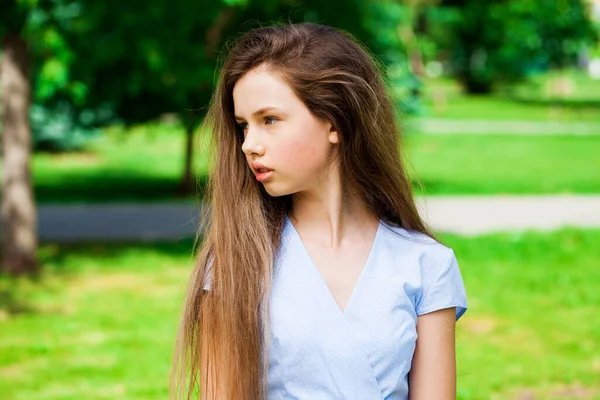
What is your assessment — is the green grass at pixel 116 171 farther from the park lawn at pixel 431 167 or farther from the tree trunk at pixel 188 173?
the tree trunk at pixel 188 173

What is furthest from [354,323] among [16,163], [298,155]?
[16,163]

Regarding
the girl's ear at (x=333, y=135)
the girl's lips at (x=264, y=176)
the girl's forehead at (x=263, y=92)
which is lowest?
the girl's lips at (x=264, y=176)

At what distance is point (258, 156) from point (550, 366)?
14.0 feet

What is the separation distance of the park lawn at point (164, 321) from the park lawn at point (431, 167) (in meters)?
2.81

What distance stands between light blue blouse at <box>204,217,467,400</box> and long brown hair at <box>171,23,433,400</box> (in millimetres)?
39

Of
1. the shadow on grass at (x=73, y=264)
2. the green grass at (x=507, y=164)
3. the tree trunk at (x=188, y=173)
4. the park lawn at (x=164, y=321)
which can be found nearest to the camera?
the park lawn at (x=164, y=321)

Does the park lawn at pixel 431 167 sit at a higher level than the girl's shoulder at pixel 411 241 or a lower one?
higher

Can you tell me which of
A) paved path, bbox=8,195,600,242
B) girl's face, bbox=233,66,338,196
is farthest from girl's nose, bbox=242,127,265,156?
paved path, bbox=8,195,600,242

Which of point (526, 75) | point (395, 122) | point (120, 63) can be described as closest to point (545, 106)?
point (526, 75)

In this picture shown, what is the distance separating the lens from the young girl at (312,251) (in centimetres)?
187

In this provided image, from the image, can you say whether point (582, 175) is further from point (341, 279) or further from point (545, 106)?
point (545, 106)

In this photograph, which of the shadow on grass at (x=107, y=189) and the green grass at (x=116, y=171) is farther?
the green grass at (x=116, y=171)

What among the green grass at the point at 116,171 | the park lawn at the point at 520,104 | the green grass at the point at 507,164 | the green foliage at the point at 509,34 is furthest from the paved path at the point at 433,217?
the park lawn at the point at 520,104

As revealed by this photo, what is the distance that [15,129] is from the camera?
8.05 m
